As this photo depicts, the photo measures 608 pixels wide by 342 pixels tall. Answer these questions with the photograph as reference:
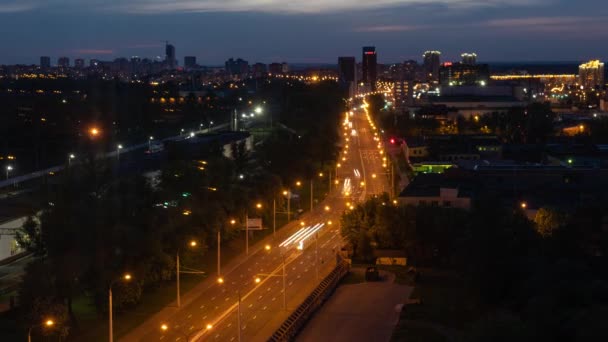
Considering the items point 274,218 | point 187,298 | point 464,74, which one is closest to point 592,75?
point 464,74

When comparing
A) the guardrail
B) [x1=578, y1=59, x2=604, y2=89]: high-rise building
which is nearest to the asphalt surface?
the guardrail

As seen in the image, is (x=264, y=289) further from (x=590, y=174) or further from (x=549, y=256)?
(x=590, y=174)

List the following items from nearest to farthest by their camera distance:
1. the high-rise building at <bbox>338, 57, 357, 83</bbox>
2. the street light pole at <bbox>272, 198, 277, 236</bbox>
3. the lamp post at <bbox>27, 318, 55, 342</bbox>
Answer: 1. the lamp post at <bbox>27, 318, 55, 342</bbox>
2. the street light pole at <bbox>272, 198, 277, 236</bbox>
3. the high-rise building at <bbox>338, 57, 357, 83</bbox>

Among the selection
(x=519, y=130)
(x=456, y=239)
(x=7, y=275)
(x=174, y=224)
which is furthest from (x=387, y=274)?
(x=519, y=130)

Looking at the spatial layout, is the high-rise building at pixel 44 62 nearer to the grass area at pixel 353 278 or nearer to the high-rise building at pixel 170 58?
the high-rise building at pixel 170 58

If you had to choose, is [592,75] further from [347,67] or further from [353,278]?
[353,278]

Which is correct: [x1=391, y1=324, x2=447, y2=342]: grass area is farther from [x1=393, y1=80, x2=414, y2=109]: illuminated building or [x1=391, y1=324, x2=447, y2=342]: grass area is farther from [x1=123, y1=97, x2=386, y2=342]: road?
[x1=393, y1=80, x2=414, y2=109]: illuminated building
